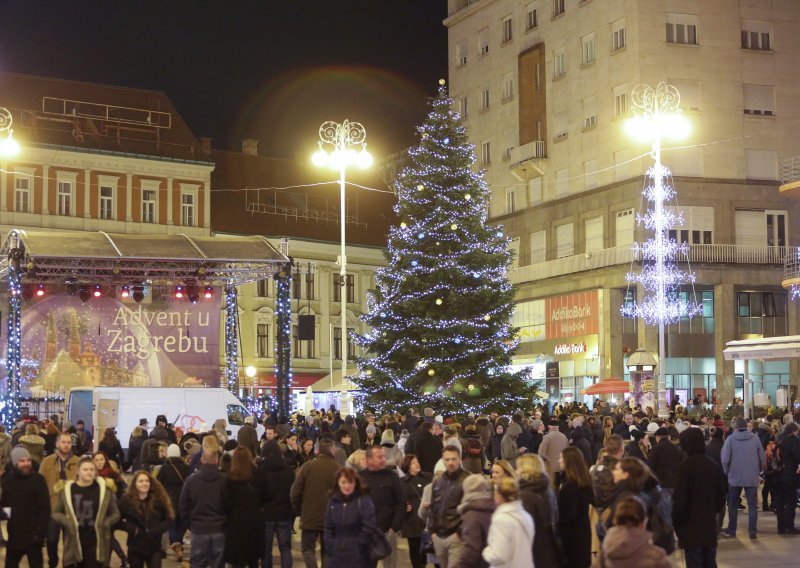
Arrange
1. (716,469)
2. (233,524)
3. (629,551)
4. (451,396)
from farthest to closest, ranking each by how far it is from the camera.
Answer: (451,396) → (716,469) → (233,524) → (629,551)

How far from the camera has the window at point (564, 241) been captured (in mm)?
60750

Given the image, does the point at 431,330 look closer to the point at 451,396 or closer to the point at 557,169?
the point at 451,396

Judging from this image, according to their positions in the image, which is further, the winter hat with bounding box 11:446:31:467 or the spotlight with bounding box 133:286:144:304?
the spotlight with bounding box 133:286:144:304

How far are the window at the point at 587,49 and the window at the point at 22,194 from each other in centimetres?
2889

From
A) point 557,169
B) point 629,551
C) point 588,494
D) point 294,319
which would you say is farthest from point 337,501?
point 294,319

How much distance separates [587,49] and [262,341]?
27547 millimetres

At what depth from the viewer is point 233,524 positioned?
12812 millimetres

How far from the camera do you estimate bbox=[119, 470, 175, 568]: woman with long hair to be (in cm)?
1331

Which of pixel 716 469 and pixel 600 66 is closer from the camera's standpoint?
pixel 716 469

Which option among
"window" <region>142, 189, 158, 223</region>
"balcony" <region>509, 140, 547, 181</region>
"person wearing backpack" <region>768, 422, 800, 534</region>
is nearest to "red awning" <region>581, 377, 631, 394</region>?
"balcony" <region>509, 140, 547, 181</region>

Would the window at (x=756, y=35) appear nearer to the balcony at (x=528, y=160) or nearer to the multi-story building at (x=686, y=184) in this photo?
the multi-story building at (x=686, y=184)

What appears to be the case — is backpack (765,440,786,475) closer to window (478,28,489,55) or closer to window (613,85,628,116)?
window (613,85,628,116)

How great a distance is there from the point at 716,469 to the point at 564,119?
49091mm

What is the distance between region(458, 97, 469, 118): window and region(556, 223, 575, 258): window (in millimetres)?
11036
